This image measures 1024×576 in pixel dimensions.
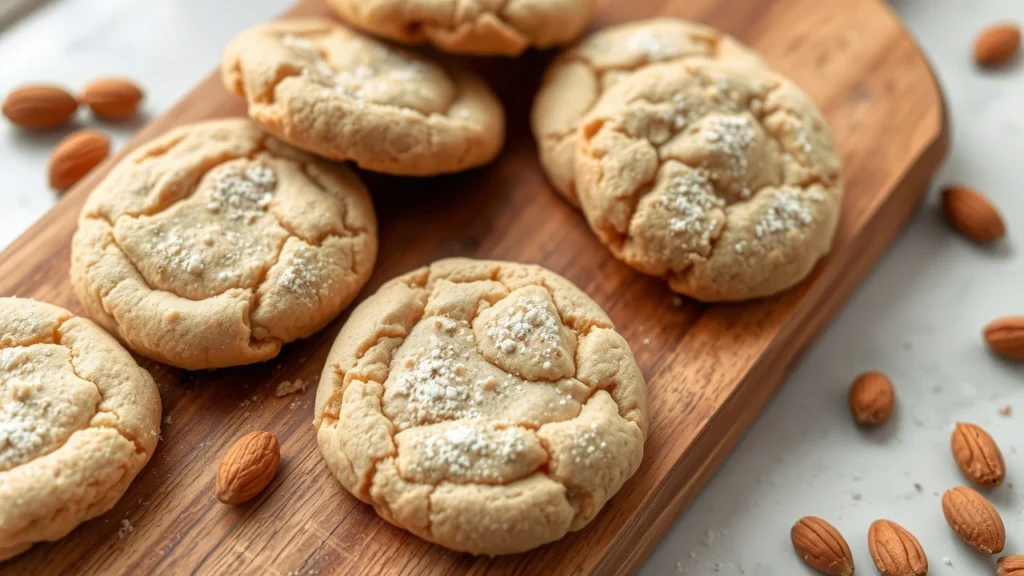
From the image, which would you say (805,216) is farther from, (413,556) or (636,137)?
(413,556)

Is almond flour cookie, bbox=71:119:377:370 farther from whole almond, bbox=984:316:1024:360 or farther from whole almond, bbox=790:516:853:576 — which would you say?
whole almond, bbox=984:316:1024:360

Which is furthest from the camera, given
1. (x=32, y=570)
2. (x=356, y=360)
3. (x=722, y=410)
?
(x=722, y=410)

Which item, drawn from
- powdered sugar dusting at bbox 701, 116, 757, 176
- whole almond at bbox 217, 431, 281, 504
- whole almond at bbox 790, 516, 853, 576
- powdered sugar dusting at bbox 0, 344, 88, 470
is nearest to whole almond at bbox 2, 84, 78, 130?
powdered sugar dusting at bbox 0, 344, 88, 470

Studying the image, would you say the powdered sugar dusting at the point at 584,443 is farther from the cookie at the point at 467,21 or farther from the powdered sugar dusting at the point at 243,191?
the cookie at the point at 467,21

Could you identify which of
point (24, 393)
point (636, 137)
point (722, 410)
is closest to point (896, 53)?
point (636, 137)

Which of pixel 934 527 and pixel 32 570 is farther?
pixel 934 527

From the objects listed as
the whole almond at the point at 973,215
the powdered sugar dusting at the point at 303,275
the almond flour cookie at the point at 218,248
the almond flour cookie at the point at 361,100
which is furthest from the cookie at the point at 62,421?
the whole almond at the point at 973,215
